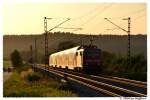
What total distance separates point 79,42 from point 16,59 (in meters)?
1.50

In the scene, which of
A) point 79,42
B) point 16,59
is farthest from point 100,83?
point 16,59

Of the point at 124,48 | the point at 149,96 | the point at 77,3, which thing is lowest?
the point at 149,96

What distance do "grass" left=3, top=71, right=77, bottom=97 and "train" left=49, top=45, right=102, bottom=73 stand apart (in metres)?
0.66

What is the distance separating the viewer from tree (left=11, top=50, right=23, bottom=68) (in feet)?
43.6

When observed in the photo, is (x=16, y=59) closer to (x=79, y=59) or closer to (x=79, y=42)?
(x=79, y=42)

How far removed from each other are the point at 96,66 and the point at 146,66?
1.82 metres

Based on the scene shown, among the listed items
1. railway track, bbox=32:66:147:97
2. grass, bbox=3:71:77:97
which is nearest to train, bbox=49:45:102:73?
railway track, bbox=32:66:147:97

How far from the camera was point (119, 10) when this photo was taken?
13.6m

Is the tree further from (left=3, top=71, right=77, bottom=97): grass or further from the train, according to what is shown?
the train

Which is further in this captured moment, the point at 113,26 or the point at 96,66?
the point at 96,66

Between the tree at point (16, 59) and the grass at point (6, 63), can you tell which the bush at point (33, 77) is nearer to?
the tree at point (16, 59)

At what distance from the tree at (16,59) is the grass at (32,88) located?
173mm

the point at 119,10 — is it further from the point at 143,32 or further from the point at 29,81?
the point at 29,81

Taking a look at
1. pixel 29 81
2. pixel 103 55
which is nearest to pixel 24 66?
pixel 29 81
